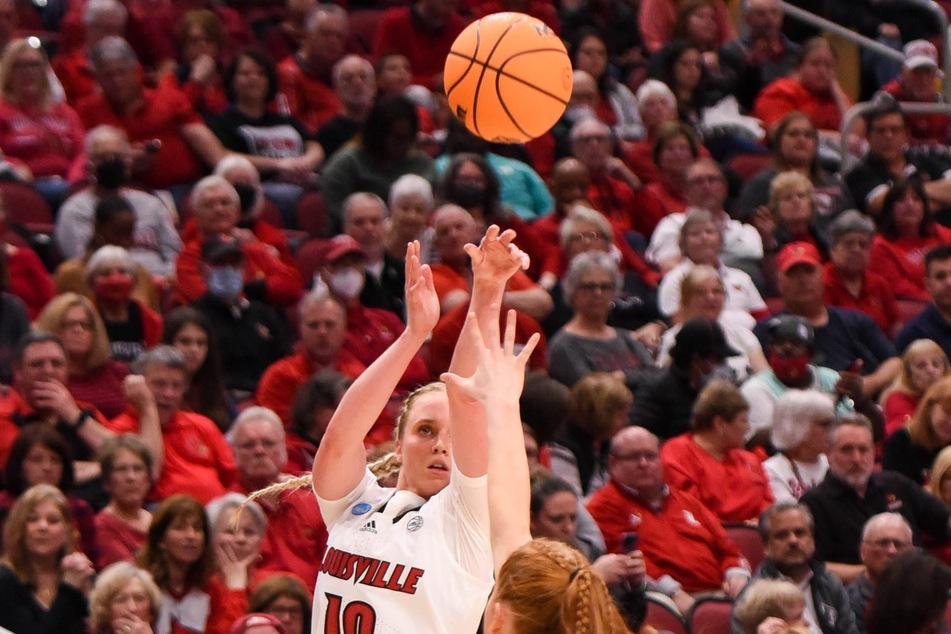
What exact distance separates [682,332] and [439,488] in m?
4.10

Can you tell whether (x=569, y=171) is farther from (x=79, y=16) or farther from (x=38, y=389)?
(x=38, y=389)

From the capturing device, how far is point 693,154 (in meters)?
10.0

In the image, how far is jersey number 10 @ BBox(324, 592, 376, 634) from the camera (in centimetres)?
372

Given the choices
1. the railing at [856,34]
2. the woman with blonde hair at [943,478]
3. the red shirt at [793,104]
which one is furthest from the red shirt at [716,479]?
the railing at [856,34]

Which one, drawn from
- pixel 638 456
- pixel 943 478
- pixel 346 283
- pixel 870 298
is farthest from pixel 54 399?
pixel 870 298

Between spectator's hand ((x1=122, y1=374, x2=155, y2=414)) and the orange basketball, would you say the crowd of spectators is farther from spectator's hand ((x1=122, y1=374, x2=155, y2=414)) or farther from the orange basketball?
the orange basketball

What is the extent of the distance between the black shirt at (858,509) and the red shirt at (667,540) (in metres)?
0.46

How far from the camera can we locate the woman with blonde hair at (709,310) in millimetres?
8359

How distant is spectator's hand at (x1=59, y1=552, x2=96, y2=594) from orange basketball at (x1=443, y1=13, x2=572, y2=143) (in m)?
1.92

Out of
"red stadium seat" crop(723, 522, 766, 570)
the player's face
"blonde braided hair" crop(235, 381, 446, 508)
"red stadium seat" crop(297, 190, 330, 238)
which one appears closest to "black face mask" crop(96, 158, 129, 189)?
"red stadium seat" crop(297, 190, 330, 238)

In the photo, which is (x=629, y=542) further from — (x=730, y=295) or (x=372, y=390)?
(x=372, y=390)

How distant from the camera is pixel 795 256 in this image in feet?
28.7

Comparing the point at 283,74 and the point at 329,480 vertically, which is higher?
the point at 329,480

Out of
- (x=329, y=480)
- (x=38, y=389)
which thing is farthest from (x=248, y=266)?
(x=329, y=480)
